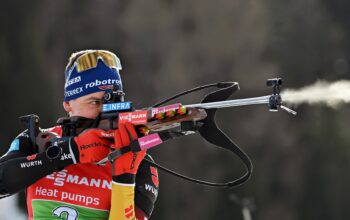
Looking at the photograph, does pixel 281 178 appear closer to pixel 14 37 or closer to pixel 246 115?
pixel 246 115

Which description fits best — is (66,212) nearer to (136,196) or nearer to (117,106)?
(136,196)

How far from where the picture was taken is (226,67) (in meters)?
10.8

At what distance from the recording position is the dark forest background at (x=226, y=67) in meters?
10.6

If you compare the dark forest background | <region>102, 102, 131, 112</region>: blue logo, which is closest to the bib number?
<region>102, 102, 131, 112</region>: blue logo

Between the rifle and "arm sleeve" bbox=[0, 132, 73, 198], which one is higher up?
the rifle

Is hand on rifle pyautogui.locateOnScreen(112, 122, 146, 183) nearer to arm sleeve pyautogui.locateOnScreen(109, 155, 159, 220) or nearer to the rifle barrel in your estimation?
arm sleeve pyautogui.locateOnScreen(109, 155, 159, 220)

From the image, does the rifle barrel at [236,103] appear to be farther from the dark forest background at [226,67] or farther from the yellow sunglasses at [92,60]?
the dark forest background at [226,67]

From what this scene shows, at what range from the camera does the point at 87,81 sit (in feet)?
10.8

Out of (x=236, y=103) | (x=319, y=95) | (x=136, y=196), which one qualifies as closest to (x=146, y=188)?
(x=136, y=196)

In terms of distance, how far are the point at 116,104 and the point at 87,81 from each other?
0.36 m

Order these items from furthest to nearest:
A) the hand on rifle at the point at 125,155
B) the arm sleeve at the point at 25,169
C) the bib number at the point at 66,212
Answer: the bib number at the point at 66,212 < the arm sleeve at the point at 25,169 < the hand on rifle at the point at 125,155

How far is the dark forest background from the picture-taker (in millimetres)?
10578

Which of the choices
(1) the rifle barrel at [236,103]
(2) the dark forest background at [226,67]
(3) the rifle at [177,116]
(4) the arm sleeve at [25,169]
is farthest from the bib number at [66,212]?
(2) the dark forest background at [226,67]

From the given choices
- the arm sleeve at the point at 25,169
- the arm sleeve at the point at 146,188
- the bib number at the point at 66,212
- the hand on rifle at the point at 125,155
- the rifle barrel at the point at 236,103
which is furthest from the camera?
the arm sleeve at the point at 146,188
